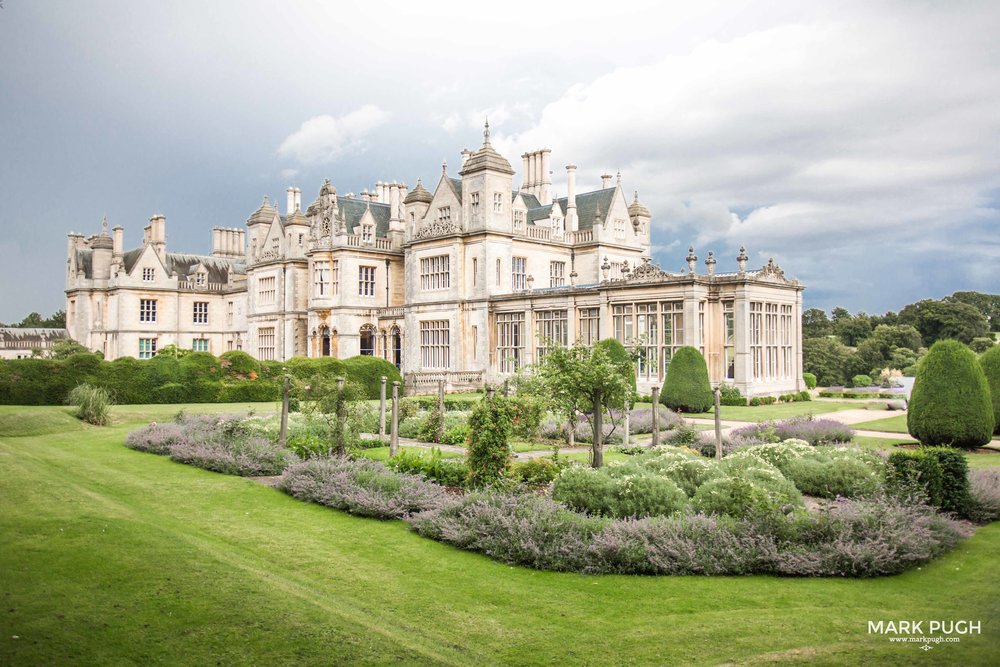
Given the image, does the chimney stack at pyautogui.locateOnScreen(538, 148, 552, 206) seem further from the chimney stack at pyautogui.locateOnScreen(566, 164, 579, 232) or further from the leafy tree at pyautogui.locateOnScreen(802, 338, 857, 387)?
the leafy tree at pyautogui.locateOnScreen(802, 338, 857, 387)

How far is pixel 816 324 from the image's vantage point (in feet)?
224

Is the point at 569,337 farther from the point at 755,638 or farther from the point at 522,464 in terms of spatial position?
the point at 755,638

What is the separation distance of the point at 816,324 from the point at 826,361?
18730 mm

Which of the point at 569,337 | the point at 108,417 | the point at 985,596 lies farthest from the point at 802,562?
the point at 569,337

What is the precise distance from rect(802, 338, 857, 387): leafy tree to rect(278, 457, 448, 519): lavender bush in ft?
139

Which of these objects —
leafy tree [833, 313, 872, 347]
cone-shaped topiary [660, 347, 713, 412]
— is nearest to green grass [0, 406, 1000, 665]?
cone-shaped topiary [660, 347, 713, 412]

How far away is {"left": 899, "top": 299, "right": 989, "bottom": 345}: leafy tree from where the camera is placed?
181ft

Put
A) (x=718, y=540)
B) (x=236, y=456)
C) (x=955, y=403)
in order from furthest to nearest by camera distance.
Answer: (x=955, y=403) < (x=236, y=456) < (x=718, y=540)

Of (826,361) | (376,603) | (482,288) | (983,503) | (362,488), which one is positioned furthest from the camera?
(826,361)

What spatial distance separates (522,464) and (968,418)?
11.8 meters

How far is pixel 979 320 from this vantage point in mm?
54969

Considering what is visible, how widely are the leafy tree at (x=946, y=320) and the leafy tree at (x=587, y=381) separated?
48.4 metres

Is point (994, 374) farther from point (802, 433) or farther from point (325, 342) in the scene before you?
point (325, 342)

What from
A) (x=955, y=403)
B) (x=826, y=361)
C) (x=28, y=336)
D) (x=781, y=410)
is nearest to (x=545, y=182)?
(x=826, y=361)
